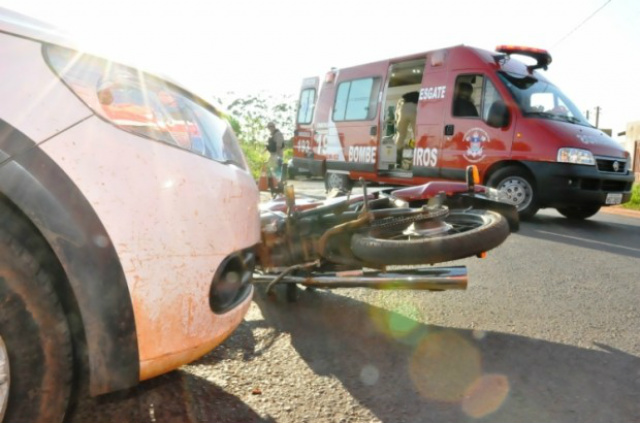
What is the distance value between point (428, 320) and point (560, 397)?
1008 mm

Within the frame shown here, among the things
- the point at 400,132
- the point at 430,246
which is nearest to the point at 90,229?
the point at 430,246

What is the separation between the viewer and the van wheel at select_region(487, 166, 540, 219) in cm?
649

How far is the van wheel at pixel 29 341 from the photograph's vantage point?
4.36 ft

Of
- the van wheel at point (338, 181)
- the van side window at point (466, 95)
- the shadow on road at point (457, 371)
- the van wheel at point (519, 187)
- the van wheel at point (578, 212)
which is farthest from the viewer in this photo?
the van wheel at point (338, 181)

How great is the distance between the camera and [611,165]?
257 inches

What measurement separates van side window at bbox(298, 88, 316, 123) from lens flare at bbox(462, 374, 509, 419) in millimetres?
8532

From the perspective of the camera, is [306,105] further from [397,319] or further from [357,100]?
[397,319]

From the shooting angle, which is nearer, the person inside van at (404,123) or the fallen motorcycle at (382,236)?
the fallen motorcycle at (382,236)

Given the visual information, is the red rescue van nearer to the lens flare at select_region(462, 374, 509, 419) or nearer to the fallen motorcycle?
the fallen motorcycle

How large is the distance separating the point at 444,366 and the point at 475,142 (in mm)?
4999

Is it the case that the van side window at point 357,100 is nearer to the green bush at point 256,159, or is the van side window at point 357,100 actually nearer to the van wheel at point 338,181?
the van wheel at point 338,181

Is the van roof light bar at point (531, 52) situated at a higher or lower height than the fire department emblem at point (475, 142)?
higher

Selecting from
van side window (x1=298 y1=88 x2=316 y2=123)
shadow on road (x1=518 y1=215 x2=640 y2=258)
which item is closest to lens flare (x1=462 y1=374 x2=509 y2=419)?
shadow on road (x1=518 y1=215 x2=640 y2=258)

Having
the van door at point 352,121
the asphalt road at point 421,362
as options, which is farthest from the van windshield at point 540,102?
the asphalt road at point 421,362
